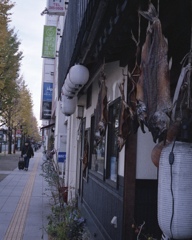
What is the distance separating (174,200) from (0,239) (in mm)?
5806

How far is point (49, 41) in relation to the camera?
2223 cm

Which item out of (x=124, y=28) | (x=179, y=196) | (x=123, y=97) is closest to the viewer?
(x=179, y=196)

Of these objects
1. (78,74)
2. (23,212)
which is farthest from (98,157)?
(23,212)

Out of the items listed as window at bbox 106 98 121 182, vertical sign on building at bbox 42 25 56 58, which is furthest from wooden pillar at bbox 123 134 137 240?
vertical sign on building at bbox 42 25 56 58

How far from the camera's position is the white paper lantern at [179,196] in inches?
90.4

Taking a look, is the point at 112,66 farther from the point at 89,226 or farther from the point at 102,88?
the point at 89,226

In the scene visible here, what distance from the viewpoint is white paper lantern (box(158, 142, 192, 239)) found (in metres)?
2.30

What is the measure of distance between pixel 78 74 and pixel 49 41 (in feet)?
55.6

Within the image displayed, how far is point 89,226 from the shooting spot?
7637mm

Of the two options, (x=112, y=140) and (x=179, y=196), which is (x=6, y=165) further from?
(x=179, y=196)

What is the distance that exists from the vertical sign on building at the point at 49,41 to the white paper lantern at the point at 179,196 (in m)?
20.3

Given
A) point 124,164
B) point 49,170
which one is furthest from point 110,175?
point 49,170

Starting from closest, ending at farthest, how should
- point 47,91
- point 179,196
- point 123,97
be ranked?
point 179,196 → point 123,97 → point 47,91

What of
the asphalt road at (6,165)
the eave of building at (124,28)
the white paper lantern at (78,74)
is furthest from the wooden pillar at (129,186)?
the asphalt road at (6,165)
